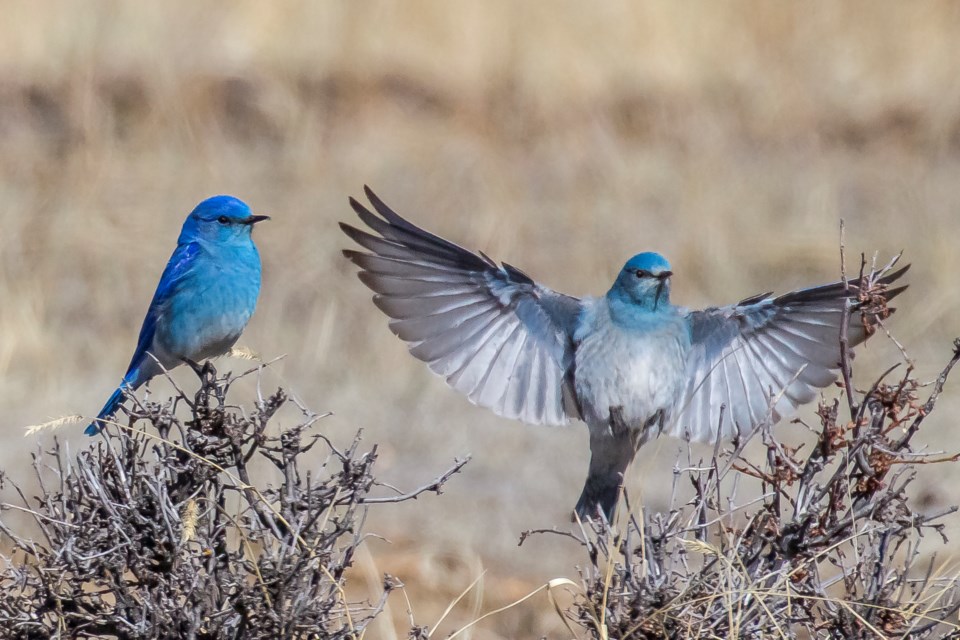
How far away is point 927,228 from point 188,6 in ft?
20.4

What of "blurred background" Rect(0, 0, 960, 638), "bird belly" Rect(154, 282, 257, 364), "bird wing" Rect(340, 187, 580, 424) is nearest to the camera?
"bird belly" Rect(154, 282, 257, 364)

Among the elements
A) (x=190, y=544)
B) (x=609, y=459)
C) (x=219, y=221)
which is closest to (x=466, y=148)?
(x=219, y=221)

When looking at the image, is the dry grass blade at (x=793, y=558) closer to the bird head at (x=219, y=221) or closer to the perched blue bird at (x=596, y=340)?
the perched blue bird at (x=596, y=340)

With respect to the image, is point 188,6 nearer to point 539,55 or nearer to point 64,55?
point 64,55

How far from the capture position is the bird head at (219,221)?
5395 millimetres

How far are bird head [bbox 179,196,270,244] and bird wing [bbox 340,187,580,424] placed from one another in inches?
17.8

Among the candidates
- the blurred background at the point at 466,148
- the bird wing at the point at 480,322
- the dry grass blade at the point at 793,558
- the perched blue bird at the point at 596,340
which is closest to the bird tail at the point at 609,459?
the perched blue bird at the point at 596,340

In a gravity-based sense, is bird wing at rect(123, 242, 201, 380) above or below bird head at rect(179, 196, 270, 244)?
below

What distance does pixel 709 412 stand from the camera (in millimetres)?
5648

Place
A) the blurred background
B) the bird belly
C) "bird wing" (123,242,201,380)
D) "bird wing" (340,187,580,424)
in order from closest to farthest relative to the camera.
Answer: the bird belly < "bird wing" (123,242,201,380) < "bird wing" (340,187,580,424) < the blurred background

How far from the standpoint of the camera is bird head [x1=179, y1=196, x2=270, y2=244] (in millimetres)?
5395

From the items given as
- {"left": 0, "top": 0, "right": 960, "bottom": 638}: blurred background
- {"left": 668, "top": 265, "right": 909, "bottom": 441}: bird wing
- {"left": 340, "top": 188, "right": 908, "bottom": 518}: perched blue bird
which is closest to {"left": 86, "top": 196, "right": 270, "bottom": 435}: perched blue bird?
{"left": 340, "top": 188, "right": 908, "bottom": 518}: perched blue bird

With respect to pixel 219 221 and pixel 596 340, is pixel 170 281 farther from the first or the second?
pixel 596 340

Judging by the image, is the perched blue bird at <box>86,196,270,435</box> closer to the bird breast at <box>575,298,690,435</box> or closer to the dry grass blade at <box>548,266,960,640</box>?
the bird breast at <box>575,298,690,435</box>
